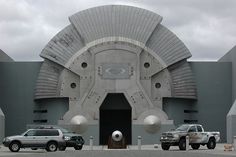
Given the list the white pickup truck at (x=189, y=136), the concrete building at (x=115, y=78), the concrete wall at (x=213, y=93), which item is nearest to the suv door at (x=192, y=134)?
the white pickup truck at (x=189, y=136)

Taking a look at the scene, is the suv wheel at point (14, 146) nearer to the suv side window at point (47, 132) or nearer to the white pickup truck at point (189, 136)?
the suv side window at point (47, 132)

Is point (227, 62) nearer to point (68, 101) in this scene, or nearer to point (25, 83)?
point (68, 101)

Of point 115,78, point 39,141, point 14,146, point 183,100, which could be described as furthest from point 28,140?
point 183,100

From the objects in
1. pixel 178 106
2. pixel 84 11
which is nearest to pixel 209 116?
pixel 178 106

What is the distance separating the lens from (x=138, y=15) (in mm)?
67375

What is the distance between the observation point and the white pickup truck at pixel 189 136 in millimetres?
39594

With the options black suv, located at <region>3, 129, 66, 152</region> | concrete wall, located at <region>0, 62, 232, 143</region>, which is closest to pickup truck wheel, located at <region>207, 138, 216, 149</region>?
black suv, located at <region>3, 129, 66, 152</region>

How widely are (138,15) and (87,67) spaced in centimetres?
913

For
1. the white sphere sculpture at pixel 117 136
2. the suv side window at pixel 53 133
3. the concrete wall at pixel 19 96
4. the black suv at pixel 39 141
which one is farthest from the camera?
the concrete wall at pixel 19 96

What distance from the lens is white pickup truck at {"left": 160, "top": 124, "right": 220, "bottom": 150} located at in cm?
3959

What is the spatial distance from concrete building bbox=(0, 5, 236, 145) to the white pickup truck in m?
18.9

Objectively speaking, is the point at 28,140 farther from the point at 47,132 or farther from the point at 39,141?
the point at 47,132

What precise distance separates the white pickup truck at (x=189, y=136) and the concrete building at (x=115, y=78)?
18870 mm

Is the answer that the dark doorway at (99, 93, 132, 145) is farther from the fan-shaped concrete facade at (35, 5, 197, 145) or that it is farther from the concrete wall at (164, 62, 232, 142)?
the concrete wall at (164, 62, 232, 142)
